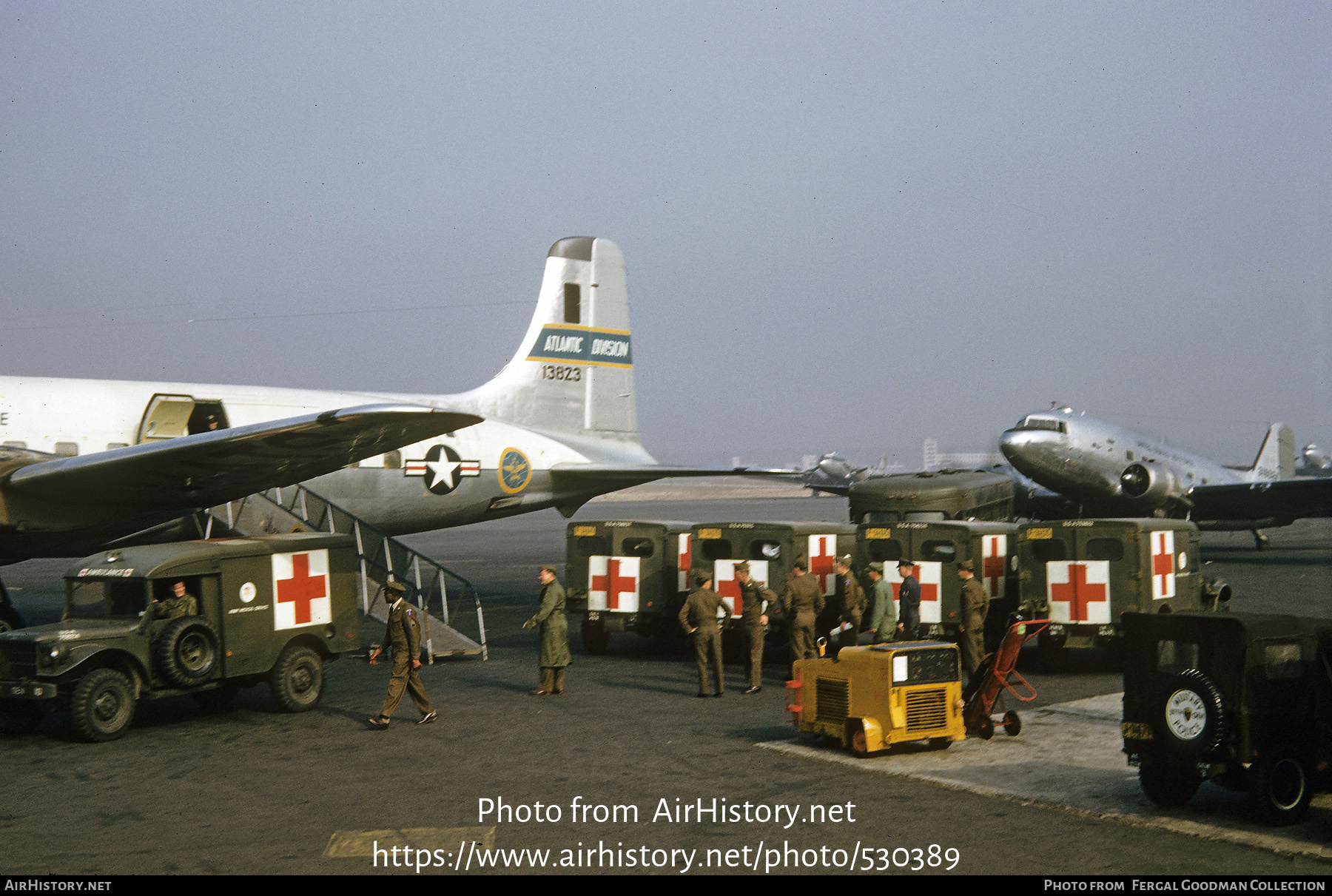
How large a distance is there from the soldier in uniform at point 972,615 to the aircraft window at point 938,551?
163 centimetres

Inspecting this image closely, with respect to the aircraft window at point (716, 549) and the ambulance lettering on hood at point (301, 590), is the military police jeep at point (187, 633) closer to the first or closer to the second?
the ambulance lettering on hood at point (301, 590)

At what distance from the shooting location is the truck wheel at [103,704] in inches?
448

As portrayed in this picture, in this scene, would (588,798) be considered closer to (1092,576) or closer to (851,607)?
(851,607)

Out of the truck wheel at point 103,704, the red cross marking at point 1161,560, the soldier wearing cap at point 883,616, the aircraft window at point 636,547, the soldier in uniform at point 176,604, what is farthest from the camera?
the aircraft window at point 636,547

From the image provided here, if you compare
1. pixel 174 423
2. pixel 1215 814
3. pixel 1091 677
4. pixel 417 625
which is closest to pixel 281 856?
pixel 417 625

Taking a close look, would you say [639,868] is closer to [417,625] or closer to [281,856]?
[281,856]

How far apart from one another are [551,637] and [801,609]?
3.34 metres

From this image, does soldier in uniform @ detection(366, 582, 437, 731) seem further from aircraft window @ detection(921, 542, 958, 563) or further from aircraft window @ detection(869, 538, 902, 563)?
aircraft window @ detection(921, 542, 958, 563)

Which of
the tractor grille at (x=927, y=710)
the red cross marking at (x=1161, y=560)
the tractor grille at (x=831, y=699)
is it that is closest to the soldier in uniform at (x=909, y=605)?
the tractor grille at (x=927, y=710)

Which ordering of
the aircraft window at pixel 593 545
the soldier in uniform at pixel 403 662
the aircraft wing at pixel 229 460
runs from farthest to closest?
1. the aircraft window at pixel 593 545
2. the aircraft wing at pixel 229 460
3. the soldier in uniform at pixel 403 662

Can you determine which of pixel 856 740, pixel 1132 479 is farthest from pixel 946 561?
pixel 1132 479

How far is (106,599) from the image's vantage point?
12.7m

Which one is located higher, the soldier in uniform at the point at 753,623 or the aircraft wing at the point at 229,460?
the aircraft wing at the point at 229,460

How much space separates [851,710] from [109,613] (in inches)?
331
